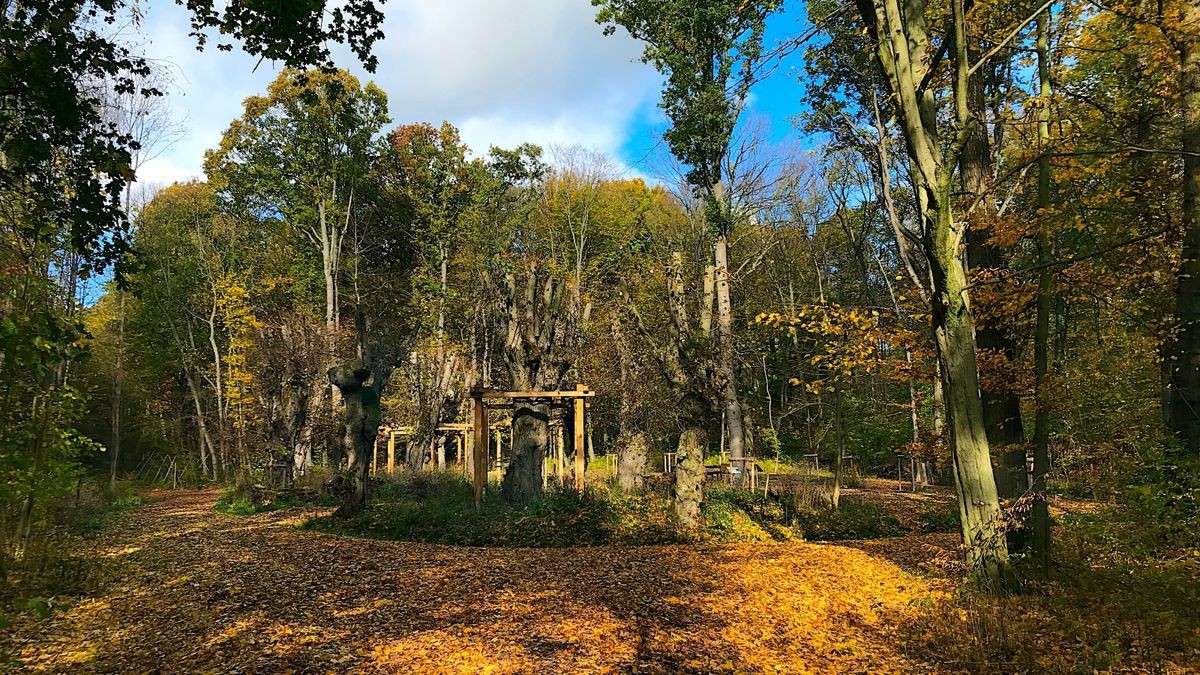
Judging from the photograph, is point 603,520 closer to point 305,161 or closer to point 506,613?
point 506,613

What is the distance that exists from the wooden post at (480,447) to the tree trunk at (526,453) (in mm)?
568

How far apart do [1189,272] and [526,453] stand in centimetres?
977

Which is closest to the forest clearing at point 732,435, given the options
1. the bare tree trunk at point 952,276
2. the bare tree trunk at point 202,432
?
the bare tree trunk at point 952,276

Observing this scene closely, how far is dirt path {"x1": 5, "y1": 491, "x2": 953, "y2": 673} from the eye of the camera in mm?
4309

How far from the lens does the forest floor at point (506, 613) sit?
14.1 feet

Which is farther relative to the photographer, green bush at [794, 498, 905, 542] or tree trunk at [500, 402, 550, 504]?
tree trunk at [500, 402, 550, 504]

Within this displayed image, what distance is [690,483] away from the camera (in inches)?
375

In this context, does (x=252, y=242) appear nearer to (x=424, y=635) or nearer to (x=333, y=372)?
(x=333, y=372)

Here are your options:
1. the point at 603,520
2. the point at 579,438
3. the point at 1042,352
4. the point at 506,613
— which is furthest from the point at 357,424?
the point at 1042,352

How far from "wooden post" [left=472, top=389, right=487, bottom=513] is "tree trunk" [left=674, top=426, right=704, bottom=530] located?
3656 millimetres

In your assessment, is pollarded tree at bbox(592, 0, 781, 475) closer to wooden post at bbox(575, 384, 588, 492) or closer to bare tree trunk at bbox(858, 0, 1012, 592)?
wooden post at bbox(575, 384, 588, 492)

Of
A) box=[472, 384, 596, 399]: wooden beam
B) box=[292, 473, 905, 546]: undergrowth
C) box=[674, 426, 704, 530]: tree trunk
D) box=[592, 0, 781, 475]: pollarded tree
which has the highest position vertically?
box=[592, 0, 781, 475]: pollarded tree

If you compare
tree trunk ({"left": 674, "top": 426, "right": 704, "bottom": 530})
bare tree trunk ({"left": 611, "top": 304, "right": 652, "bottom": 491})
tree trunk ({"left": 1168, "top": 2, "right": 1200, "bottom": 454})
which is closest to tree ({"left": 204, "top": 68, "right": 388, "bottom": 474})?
bare tree trunk ({"left": 611, "top": 304, "right": 652, "bottom": 491})

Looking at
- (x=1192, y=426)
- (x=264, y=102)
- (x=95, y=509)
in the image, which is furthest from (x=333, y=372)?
(x=264, y=102)
